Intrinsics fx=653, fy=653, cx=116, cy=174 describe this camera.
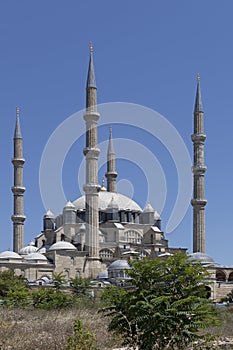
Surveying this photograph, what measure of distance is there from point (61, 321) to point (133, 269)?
2.86 m

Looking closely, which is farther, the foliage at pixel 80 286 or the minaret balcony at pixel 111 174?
the minaret balcony at pixel 111 174

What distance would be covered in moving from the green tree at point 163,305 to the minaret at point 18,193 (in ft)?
121

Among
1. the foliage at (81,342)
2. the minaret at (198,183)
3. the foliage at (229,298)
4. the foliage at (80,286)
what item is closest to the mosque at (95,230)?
the minaret at (198,183)

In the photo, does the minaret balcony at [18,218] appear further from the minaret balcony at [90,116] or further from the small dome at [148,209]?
the small dome at [148,209]

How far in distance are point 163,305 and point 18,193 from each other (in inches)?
1516

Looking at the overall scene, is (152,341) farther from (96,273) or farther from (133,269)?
(96,273)

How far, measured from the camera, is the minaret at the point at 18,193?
47.3 metres

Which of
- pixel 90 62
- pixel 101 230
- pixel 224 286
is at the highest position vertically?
pixel 90 62

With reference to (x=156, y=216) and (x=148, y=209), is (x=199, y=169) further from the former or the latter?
(x=156, y=216)

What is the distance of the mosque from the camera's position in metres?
42.6

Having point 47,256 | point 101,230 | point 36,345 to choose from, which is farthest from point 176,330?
point 101,230

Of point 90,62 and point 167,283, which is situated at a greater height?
point 90,62

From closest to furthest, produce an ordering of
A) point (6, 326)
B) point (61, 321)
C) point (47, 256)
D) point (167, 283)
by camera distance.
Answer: point (167, 283) → point (6, 326) → point (61, 321) → point (47, 256)

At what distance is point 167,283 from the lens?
10.6 meters
